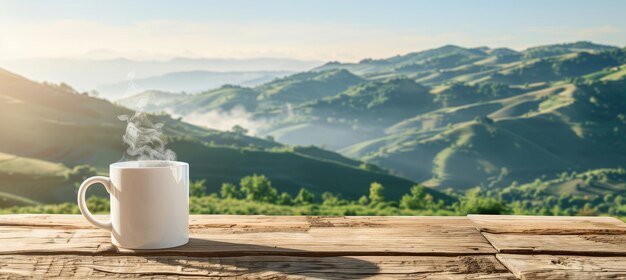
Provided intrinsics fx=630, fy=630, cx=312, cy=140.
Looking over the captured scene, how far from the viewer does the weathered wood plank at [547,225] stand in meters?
1.35

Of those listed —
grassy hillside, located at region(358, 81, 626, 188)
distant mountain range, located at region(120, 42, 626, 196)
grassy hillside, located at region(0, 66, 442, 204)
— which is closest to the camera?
grassy hillside, located at region(0, 66, 442, 204)

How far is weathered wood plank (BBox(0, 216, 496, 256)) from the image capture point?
114cm

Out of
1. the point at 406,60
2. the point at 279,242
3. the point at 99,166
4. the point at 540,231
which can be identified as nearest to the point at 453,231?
the point at 540,231

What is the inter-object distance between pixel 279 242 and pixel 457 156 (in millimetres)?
75684

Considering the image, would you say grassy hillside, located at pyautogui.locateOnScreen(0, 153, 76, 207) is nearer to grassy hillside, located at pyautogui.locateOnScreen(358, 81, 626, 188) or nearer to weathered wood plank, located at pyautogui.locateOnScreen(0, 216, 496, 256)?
weathered wood plank, located at pyautogui.locateOnScreen(0, 216, 496, 256)

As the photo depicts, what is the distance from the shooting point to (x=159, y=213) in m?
1.11

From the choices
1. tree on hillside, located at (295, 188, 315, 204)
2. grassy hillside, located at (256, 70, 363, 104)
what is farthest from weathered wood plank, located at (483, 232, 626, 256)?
grassy hillside, located at (256, 70, 363, 104)

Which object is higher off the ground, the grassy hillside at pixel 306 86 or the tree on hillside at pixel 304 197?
the grassy hillside at pixel 306 86

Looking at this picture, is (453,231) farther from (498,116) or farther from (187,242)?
(498,116)

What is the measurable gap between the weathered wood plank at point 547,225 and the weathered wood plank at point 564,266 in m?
0.22

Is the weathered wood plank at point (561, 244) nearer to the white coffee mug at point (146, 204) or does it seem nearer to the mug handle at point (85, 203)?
the white coffee mug at point (146, 204)

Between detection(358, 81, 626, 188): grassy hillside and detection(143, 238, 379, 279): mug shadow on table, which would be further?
detection(358, 81, 626, 188): grassy hillside

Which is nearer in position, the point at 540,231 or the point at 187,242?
the point at 187,242

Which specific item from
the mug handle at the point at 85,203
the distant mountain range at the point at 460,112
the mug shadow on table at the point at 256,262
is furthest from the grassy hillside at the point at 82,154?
the mug shadow on table at the point at 256,262
